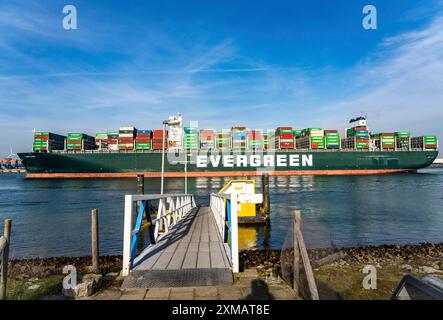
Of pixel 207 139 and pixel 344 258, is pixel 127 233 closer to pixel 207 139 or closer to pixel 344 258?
pixel 344 258

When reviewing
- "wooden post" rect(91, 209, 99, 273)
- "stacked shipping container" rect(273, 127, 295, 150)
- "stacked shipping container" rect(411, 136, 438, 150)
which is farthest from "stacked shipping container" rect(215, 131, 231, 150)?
"wooden post" rect(91, 209, 99, 273)

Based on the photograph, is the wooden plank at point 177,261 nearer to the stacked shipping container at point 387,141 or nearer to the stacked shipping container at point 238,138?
the stacked shipping container at point 238,138

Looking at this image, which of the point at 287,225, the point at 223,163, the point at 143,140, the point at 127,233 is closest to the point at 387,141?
the point at 223,163

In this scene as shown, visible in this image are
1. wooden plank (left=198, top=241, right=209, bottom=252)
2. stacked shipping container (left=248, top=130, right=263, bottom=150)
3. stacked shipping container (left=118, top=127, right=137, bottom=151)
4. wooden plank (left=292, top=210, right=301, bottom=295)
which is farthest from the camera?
stacked shipping container (left=248, top=130, right=263, bottom=150)

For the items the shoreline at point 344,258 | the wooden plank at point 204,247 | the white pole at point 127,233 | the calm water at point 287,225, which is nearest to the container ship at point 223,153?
the calm water at point 287,225

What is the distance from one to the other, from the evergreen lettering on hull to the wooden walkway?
177ft

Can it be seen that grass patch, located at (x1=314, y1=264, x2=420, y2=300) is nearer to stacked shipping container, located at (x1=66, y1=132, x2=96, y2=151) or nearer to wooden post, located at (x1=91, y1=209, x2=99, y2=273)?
wooden post, located at (x1=91, y1=209, x2=99, y2=273)

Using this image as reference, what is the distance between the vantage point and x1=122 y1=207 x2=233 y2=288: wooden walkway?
4555 mm

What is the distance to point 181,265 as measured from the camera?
530 centimetres

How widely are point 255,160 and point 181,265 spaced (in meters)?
58.5

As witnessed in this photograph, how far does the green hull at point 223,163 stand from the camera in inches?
2392

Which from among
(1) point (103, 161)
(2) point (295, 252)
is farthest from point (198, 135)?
(2) point (295, 252)

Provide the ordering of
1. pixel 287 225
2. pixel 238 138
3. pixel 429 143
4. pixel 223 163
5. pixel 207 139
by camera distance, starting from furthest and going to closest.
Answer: pixel 429 143, pixel 238 138, pixel 207 139, pixel 223 163, pixel 287 225
